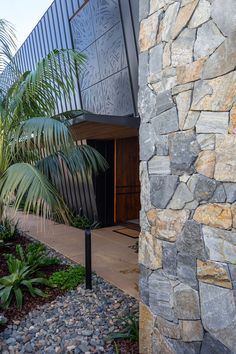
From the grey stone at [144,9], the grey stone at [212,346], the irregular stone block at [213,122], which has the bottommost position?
the grey stone at [212,346]

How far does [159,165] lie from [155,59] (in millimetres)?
930

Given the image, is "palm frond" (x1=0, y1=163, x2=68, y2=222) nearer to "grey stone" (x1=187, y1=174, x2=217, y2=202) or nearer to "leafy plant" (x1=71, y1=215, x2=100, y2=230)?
"grey stone" (x1=187, y1=174, x2=217, y2=202)

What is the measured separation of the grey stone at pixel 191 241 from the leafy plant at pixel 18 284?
2433 millimetres

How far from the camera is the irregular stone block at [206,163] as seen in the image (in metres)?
2.04

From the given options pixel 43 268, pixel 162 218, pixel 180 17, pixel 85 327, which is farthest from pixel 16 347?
pixel 180 17

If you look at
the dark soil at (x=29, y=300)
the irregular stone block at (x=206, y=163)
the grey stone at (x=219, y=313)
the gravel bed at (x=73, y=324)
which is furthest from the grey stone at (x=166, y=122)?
the dark soil at (x=29, y=300)

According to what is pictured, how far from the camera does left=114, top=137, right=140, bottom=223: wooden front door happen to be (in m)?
7.83

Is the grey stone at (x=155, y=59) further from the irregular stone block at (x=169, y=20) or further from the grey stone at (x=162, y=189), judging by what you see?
the grey stone at (x=162, y=189)

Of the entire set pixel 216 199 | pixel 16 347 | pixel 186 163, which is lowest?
pixel 16 347

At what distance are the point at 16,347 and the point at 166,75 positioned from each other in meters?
3.07

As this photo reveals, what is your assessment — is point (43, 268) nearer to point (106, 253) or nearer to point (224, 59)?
point (106, 253)

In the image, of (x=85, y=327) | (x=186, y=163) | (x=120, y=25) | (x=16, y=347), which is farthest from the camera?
(x=120, y=25)

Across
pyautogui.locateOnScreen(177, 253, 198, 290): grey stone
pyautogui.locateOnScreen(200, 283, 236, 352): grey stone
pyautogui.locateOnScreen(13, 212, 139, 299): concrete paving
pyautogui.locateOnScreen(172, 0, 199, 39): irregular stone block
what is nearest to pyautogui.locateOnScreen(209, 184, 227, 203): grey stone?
pyautogui.locateOnScreen(177, 253, 198, 290): grey stone

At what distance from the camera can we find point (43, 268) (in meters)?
4.70
